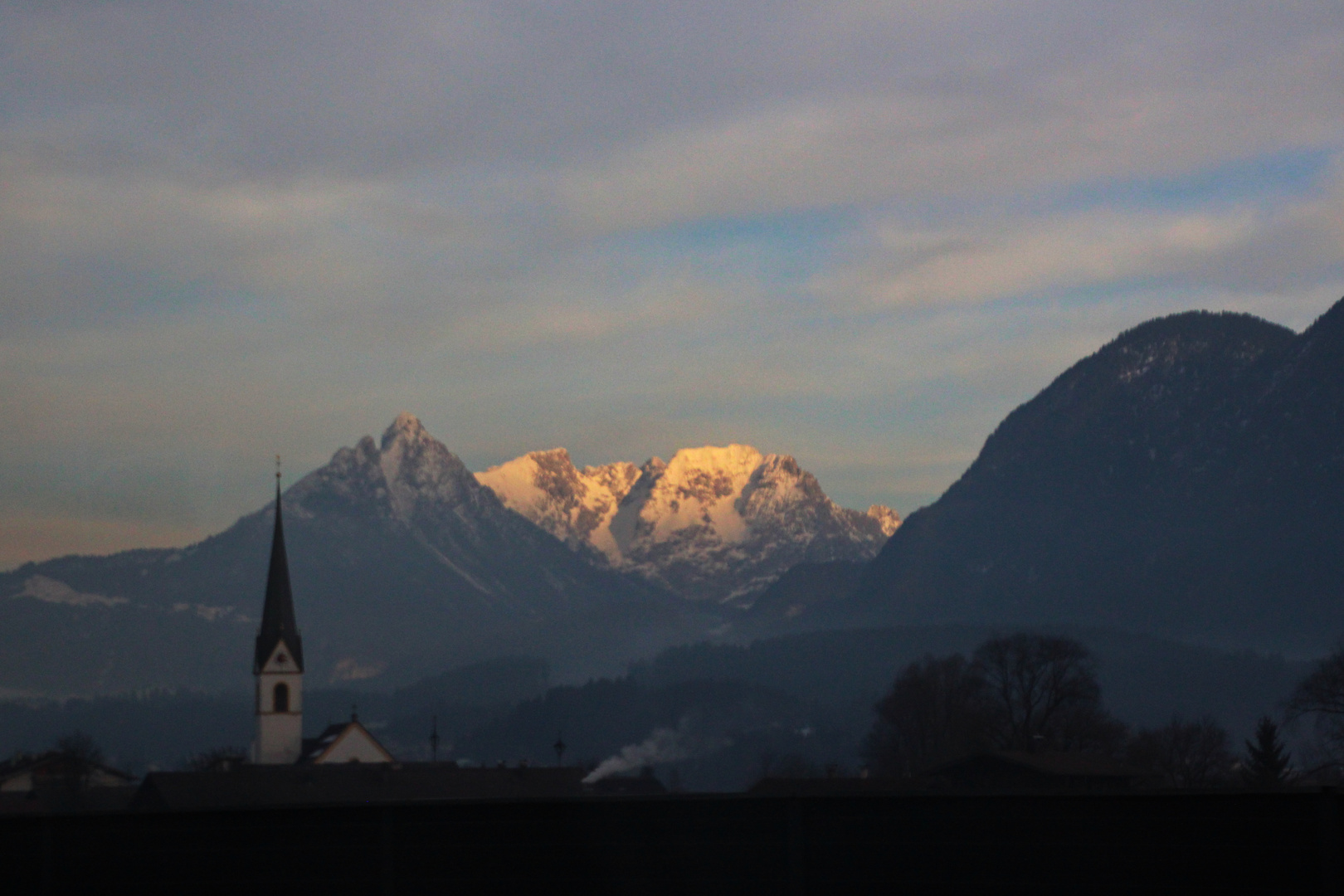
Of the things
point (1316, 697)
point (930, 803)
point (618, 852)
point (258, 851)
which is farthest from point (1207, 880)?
point (1316, 697)

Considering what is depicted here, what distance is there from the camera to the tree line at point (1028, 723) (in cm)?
12738

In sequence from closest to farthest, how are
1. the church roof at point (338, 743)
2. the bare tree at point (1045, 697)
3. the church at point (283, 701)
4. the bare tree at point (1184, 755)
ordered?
the bare tree at point (1184, 755), the bare tree at point (1045, 697), the church roof at point (338, 743), the church at point (283, 701)

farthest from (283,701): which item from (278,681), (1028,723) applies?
(1028,723)

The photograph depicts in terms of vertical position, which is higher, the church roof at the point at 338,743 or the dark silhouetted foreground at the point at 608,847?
the church roof at the point at 338,743

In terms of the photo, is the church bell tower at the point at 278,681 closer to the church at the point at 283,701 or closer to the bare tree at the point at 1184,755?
the church at the point at 283,701

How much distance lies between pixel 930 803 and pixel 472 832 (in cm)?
645

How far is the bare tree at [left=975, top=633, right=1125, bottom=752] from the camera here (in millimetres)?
129750

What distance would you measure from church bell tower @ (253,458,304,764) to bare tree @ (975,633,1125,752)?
2235 inches

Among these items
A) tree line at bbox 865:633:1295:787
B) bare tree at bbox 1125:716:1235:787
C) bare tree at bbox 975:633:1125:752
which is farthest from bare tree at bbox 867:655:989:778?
bare tree at bbox 1125:716:1235:787

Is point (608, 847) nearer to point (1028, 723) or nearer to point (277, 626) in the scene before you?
point (1028, 723)

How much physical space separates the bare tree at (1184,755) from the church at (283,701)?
5990 cm

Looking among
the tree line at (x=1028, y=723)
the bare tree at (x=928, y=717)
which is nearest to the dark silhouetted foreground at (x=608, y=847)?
the tree line at (x=1028, y=723)

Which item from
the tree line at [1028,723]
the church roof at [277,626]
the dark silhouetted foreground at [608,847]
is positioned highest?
the church roof at [277,626]

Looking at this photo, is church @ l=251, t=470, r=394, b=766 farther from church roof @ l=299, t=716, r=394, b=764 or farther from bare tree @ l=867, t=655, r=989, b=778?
bare tree @ l=867, t=655, r=989, b=778
